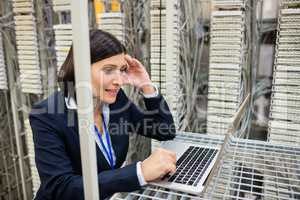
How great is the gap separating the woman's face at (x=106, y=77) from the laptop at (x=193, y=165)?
12.5 inches

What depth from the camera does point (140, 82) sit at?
114 centimetres

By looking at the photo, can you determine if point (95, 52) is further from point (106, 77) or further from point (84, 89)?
point (84, 89)

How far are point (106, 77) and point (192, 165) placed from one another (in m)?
0.39

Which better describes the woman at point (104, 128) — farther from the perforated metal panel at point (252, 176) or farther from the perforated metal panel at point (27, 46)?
the perforated metal panel at point (27, 46)

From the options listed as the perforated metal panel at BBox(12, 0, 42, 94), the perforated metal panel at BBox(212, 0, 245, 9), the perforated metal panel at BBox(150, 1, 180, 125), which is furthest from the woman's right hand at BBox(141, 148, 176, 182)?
Result: the perforated metal panel at BBox(12, 0, 42, 94)

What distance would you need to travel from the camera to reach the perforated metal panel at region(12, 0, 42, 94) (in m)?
1.60

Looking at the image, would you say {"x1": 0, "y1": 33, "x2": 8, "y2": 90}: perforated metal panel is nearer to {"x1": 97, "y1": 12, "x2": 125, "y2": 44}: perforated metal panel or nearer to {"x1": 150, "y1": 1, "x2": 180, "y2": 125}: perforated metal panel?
{"x1": 97, "y1": 12, "x2": 125, "y2": 44}: perforated metal panel

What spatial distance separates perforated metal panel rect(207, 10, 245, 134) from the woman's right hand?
23.9 inches

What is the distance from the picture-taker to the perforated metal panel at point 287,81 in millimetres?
1102

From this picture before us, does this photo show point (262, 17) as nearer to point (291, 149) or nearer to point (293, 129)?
point (293, 129)

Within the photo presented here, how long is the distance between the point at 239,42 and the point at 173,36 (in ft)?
0.96

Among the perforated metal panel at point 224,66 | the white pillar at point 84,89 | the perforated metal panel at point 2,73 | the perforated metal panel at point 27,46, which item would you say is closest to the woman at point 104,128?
the white pillar at point 84,89

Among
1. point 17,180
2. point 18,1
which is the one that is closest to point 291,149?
point 18,1

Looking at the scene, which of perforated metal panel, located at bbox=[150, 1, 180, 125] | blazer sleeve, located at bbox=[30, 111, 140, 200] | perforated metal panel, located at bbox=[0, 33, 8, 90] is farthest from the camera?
perforated metal panel, located at bbox=[0, 33, 8, 90]
